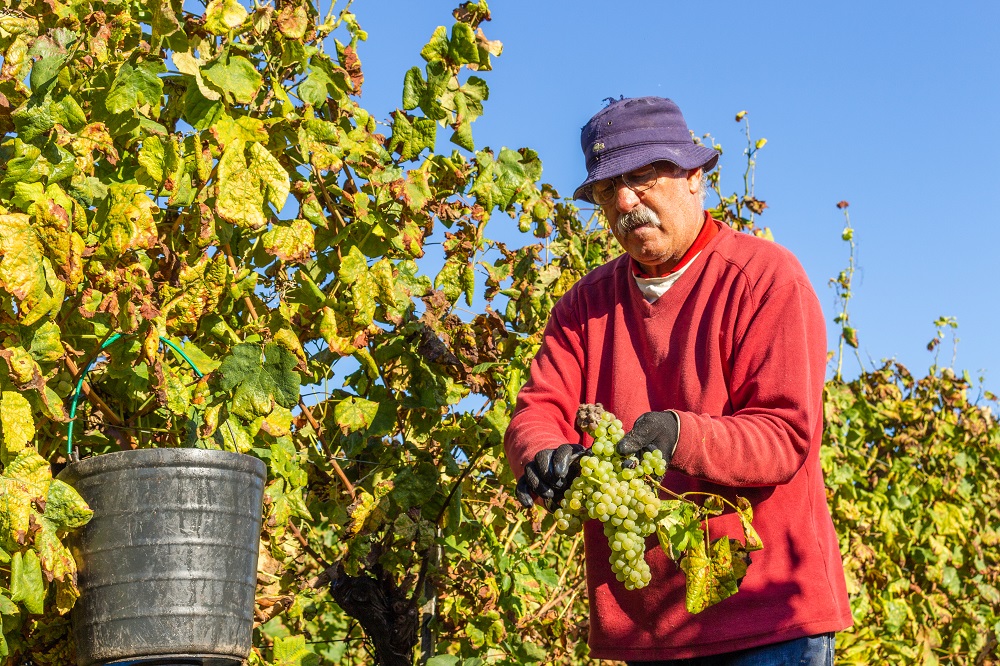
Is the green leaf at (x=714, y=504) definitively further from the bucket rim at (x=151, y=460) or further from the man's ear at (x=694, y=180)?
the bucket rim at (x=151, y=460)

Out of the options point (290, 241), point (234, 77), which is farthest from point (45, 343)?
point (234, 77)

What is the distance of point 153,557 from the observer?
202 centimetres

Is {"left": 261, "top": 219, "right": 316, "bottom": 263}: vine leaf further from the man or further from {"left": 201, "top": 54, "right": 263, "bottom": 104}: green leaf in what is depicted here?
the man

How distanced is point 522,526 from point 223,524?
175cm

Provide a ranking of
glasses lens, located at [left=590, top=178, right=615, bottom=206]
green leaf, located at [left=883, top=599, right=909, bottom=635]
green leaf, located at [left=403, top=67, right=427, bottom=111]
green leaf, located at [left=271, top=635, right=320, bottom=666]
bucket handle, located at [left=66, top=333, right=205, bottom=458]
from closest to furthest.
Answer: bucket handle, located at [left=66, top=333, right=205, bottom=458], glasses lens, located at [left=590, top=178, right=615, bottom=206], green leaf, located at [left=271, top=635, right=320, bottom=666], green leaf, located at [left=403, top=67, right=427, bottom=111], green leaf, located at [left=883, top=599, right=909, bottom=635]

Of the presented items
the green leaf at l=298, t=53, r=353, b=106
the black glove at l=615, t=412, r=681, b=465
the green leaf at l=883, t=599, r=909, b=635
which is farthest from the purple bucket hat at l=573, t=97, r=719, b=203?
the green leaf at l=883, t=599, r=909, b=635

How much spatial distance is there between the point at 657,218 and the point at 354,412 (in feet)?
2.86

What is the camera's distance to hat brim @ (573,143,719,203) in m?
2.23

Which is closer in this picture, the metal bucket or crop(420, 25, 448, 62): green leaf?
the metal bucket

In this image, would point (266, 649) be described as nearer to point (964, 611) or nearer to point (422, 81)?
point (422, 81)

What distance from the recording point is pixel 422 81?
9.14ft

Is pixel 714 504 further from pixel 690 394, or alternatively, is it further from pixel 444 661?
pixel 444 661

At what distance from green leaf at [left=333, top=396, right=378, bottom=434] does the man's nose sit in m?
0.79

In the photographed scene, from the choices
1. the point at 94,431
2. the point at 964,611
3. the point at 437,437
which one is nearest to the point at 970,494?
the point at 964,611
